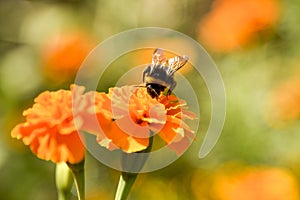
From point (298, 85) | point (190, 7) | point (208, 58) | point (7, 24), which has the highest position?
point (190, 7)

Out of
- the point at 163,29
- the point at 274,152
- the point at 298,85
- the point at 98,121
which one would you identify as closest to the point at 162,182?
the point at 274,152

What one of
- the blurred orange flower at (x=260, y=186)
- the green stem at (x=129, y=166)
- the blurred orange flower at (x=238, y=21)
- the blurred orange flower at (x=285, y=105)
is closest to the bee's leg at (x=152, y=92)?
the green stem at (x=129, y=166)

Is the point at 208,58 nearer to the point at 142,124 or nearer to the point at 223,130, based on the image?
the point at 223,130

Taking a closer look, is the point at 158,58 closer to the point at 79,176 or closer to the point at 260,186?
the point at 79,176

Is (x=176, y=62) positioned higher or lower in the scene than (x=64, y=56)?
lower

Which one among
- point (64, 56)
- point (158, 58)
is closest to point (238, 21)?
point (64, 56)

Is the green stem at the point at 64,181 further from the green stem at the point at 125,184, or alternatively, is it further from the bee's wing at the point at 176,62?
the bee's wing at the point at 176,62
